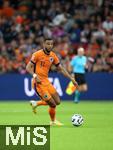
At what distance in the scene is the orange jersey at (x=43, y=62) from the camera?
16375mm

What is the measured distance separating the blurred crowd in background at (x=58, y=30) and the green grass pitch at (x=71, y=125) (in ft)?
6.62

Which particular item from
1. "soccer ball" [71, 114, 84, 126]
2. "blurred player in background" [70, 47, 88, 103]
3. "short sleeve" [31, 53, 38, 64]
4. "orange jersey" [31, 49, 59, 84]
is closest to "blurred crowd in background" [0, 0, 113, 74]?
"blurred player in background" [70, 47, 88, 103]

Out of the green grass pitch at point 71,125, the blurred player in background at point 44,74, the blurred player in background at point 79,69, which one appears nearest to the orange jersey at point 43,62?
the blurred player in background at point 44,74

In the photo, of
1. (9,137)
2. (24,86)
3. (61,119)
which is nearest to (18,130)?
(9,137)

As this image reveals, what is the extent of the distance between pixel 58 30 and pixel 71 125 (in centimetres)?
1242

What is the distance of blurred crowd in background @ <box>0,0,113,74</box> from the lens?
26.8 meters

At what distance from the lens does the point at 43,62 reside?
1647 cm

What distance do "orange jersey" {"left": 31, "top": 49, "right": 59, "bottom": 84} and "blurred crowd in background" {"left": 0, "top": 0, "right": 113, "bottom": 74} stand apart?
1004 centimetres

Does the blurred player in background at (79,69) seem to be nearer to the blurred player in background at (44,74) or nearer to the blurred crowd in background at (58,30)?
the blurred crowd in background at (58,30)

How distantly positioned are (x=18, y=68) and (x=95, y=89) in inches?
122

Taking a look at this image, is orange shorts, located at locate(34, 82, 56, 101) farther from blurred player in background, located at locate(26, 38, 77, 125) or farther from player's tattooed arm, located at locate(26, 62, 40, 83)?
player's tattooed arm, located at locate(26, 62, 40, 83)

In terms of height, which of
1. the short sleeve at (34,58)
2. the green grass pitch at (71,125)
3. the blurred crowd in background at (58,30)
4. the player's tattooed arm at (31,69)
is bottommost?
Answer: the green grass pitch at (71,125)

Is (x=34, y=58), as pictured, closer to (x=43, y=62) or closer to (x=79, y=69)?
(x=43, y=62)

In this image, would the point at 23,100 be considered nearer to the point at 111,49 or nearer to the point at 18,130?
the point at 111,49
